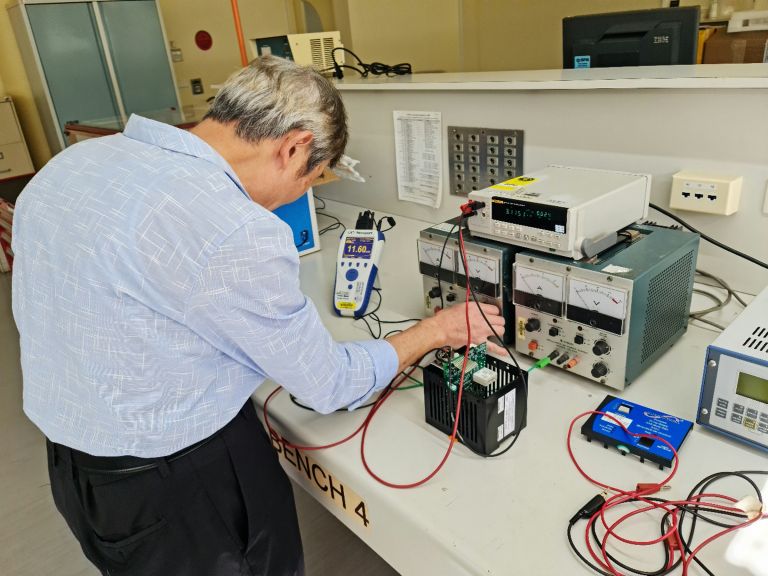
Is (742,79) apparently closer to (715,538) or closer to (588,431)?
(588,431)

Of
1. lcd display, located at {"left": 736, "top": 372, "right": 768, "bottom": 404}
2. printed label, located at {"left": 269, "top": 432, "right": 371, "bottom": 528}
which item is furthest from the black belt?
lcd display, located at {"left": 736, "top": 372, "right": 768, "bottom": 404}

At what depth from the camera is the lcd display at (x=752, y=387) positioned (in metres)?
0.79

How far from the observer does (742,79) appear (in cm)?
110

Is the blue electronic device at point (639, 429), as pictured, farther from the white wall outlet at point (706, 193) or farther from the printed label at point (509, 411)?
the white wall outlet at point (706, 193)

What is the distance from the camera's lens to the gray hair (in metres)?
0.86

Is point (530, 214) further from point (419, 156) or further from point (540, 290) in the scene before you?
point (419, 156)

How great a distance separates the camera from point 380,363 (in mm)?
955

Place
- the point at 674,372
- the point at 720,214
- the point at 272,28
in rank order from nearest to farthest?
the point at 674,372 < the point at 720,214 < the point at 272,28

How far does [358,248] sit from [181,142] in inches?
26.0

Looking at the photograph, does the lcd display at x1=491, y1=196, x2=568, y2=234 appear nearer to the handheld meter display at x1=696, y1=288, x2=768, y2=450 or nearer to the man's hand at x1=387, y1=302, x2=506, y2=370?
the man's hand at x1=387, y1=302, x2=506, y2=370

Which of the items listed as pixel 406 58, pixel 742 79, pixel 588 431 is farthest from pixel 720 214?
pixel 406 58

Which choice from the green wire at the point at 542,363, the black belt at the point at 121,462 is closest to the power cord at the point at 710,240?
the green wire at the point at 542,363

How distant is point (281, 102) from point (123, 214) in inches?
11.5

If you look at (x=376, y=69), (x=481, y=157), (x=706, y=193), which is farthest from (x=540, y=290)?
(x=376, y=69)
